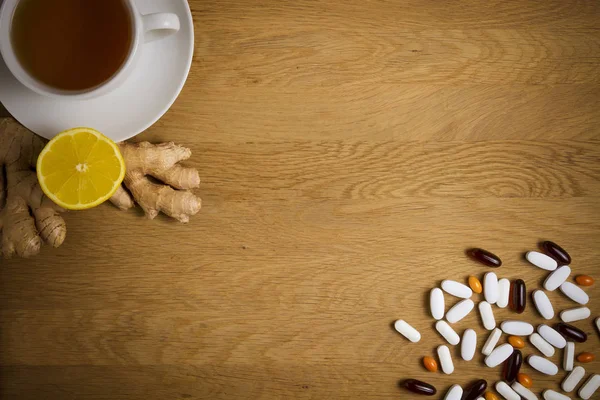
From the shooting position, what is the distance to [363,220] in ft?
3.34

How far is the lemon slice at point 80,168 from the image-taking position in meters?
0.84

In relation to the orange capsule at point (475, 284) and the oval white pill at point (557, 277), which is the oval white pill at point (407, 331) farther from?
the oval white pill at point (557, 277)

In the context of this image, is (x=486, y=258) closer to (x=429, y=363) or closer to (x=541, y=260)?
(x=541, y=260)

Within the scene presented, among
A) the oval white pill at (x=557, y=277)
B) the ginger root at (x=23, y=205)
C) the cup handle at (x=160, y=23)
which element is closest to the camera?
the cup handle at (x=160, y=23)

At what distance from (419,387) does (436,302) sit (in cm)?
16

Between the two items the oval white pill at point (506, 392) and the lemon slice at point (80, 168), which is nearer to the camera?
the lemon slice at point (80, 168)

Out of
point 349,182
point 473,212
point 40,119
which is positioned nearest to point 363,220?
point 349,182

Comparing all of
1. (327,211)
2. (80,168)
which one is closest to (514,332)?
(327,211)

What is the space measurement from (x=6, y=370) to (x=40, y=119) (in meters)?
0.48

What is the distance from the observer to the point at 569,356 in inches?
40.1

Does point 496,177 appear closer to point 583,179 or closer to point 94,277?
point 583,179

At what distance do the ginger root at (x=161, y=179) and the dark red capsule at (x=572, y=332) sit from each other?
72 centimetres

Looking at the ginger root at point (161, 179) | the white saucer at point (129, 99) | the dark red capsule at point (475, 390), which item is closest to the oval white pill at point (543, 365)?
the dark red capsule at point (475, 390)

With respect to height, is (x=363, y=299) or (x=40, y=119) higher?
(x=40, y=119)
